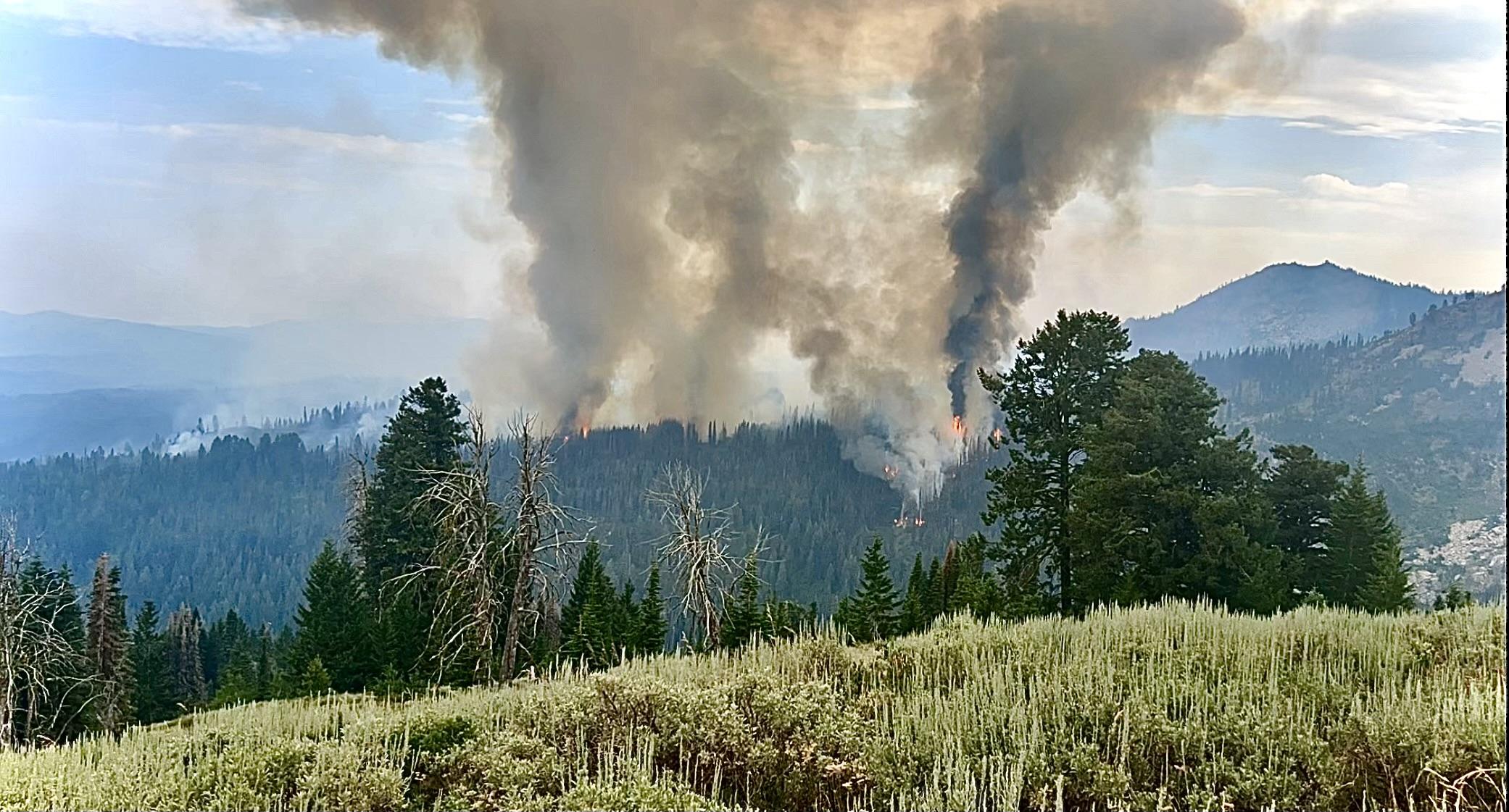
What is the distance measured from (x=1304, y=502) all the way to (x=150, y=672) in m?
22.1

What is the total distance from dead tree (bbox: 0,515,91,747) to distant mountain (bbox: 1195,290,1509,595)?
16570 mm

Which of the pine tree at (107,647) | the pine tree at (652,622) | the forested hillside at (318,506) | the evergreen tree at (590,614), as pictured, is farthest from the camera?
the forested hillside at (318,506)

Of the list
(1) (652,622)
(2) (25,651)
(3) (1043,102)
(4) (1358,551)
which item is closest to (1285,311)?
(3) (1043,102)

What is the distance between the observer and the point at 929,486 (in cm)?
3188

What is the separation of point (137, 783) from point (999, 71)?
13919 millimetres

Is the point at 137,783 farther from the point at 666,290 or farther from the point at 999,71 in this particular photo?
the point at 666,290

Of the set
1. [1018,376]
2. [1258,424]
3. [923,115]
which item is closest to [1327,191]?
[1018,376]

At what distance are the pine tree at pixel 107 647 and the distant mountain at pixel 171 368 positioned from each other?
3.33 metres

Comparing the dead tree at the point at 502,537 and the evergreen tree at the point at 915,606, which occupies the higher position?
the dead tree at the point at 502,537

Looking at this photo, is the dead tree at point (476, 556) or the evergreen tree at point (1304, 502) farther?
the evergreen tree at point (1304, 502)

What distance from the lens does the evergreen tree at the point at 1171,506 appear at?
32.6 feet

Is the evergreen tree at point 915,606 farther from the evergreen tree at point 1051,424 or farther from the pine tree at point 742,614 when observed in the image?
the pine tree at point 742,614

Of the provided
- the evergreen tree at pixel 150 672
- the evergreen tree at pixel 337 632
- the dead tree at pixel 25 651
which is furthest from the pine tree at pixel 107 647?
the evergreen tree at pixel 337 632

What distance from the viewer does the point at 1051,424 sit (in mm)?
12320
